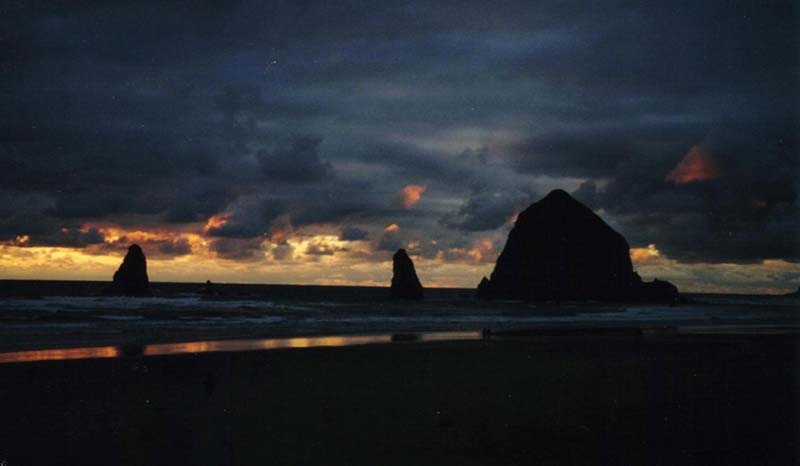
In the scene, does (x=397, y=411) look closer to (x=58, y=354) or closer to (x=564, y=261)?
(x=58, y=354)

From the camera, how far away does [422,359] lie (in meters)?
18.9

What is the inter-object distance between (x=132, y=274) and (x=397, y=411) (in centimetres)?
9139

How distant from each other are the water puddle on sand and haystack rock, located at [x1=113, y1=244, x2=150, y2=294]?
73.4m

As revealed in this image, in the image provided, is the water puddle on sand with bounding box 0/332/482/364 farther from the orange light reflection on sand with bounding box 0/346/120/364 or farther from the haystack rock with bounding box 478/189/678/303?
the haystack rock with bounding box 478/189/678/303

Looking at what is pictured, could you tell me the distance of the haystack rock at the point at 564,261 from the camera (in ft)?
358

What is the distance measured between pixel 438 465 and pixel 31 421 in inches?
259

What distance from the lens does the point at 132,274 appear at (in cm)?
9394

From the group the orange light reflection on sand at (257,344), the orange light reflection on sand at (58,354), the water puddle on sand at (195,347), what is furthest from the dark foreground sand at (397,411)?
the orange light reflection on sand at (257,344)

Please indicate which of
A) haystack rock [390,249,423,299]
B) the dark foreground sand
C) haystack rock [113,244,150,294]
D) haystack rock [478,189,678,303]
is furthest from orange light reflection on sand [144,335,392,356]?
haystack rock [478,189,678,303]

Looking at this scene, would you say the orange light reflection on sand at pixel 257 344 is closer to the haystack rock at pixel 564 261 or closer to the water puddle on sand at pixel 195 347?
the water puddle on sand at pixel 195 347

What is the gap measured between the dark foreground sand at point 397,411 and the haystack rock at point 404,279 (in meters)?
82.2

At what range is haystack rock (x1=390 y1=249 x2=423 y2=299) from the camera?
101 meters

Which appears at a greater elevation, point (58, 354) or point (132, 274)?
point (132, 274)

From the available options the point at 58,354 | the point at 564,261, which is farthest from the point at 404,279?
the point at 58,354
